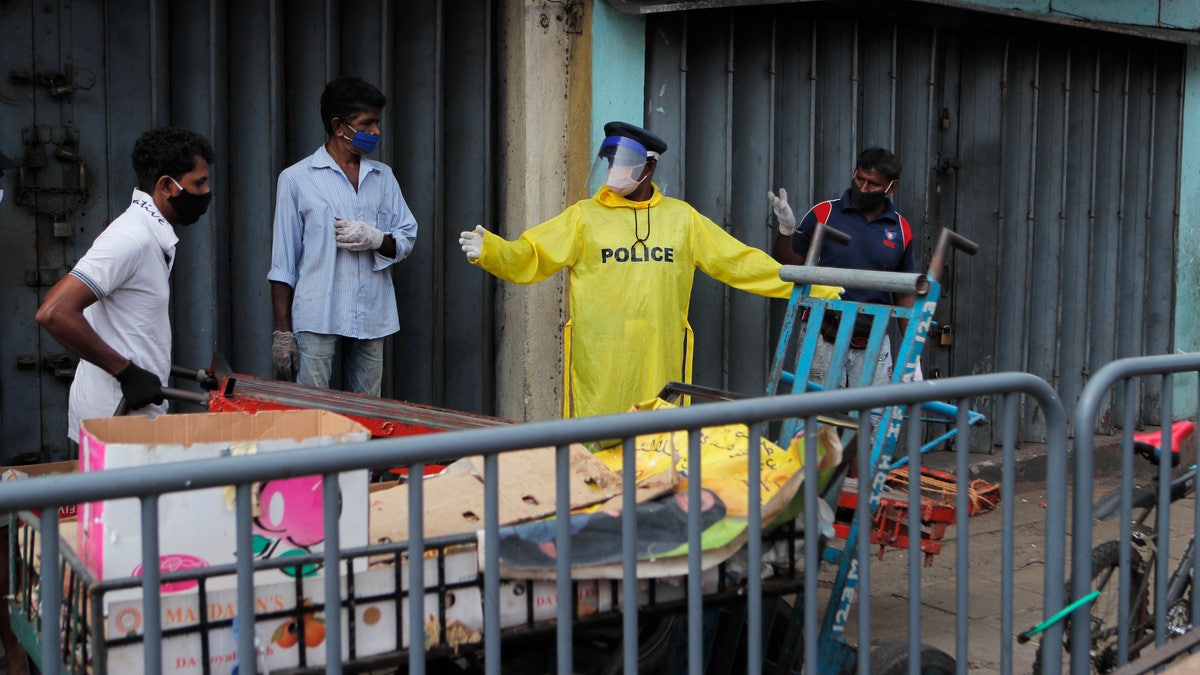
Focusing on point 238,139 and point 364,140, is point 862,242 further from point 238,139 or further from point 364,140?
point 238,139

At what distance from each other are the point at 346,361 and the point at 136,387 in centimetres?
180

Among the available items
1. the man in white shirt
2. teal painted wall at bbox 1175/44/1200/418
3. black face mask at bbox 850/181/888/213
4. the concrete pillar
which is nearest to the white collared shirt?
the man in white shirt

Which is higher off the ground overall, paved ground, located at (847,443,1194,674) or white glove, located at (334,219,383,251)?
white glove, located at (334,219,383,251)

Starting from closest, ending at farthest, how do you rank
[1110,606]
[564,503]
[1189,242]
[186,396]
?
1. [564,503]
2. [186,396]
3. [1110,606]
4. [1189,242]

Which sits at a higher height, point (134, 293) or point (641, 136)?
point (641, 136)

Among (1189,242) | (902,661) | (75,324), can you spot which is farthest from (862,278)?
(1189,242)

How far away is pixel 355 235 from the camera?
527cm

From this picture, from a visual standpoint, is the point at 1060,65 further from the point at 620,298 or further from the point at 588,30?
the point at 620,298

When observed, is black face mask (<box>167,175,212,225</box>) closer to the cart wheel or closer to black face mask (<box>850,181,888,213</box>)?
the cart wheel

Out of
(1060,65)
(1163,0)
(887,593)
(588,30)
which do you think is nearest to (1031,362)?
(1060,65)

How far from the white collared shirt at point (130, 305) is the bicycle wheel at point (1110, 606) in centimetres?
297

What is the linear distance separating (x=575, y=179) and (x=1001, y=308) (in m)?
3.24

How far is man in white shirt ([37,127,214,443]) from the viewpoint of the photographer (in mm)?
3754

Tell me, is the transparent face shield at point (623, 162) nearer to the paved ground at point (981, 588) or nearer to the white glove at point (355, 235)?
the white glove at point (355, 235)
